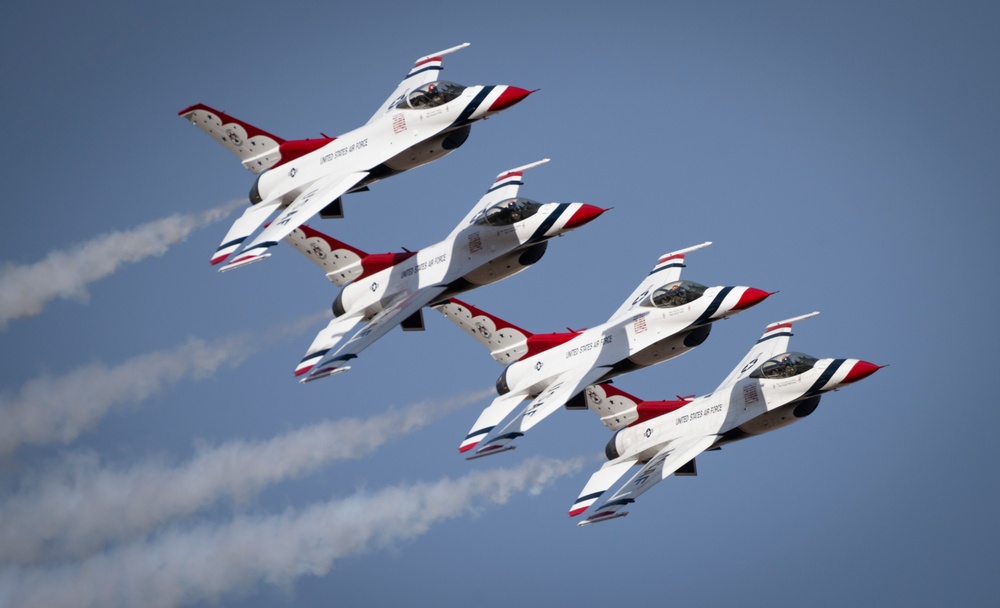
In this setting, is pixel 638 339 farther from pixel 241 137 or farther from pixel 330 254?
pixel 241 137

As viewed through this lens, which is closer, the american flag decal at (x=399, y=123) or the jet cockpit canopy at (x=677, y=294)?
the american flag decal at (x=399, y=123)

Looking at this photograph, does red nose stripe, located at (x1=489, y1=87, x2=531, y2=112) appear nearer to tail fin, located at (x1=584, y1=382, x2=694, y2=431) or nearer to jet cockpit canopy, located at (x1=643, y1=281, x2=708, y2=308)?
jet cockpit canopy, located at (x1=643, y1=281, x2=708, y2=308)

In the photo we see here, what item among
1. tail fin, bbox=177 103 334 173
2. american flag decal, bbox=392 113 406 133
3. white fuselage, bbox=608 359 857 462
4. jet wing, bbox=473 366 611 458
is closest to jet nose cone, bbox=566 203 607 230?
jet wing, bbox=473 366 611 458

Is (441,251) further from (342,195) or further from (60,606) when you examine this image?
(60,606)

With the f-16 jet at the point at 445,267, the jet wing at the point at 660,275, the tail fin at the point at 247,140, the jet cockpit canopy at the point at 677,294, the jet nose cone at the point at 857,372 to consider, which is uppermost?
the tail fin at the point at 247,140

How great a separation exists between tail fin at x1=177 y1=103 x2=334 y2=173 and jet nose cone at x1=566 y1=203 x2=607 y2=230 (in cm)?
823

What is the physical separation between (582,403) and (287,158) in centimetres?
1230

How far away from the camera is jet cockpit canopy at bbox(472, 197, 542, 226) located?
48.0m

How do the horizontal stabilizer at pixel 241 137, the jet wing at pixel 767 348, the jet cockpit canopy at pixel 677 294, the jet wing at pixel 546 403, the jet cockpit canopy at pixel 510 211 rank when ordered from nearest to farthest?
1. the jet wing at pixel 546 403
2. the jet cockpit canopy at pixel 510 211
3. the jet cockpit canopy at pixel 677 294
4. the horizontal stabilizer at pixel 241 137
5. the jet wing at pixel 767 348

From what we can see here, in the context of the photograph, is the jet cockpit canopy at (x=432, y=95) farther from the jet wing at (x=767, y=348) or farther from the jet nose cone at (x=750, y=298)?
the jet wing at (x=767, y=348)

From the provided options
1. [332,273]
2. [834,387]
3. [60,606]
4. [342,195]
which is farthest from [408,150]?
[60,606]

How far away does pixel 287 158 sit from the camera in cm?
5000

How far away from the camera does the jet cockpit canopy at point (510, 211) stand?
4803 cm

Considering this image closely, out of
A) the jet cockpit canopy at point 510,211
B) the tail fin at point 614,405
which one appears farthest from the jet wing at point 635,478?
the jet cockpit canopy at point 510,211
